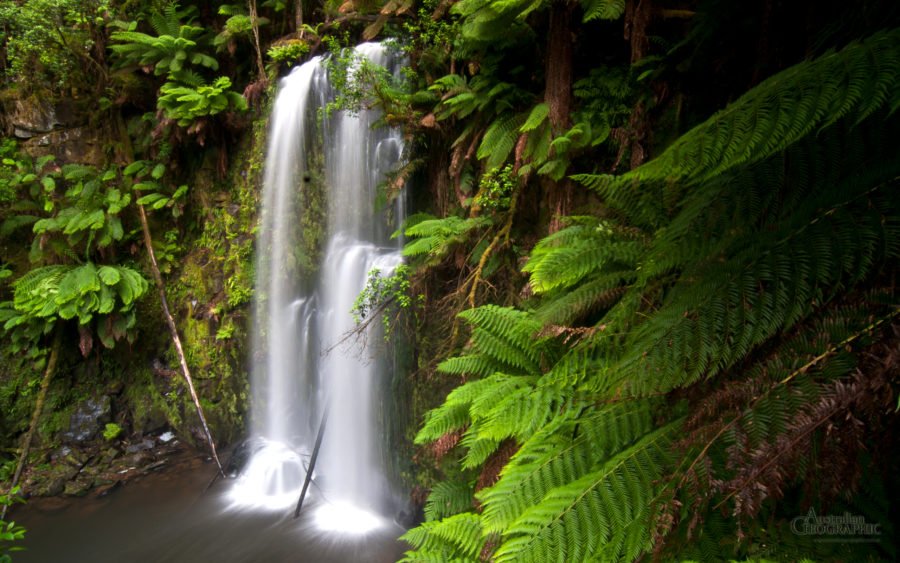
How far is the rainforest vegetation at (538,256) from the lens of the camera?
1.10 metres

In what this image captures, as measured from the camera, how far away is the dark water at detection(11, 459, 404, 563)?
4789 mm

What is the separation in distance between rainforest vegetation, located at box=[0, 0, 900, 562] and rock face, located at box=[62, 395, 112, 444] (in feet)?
0.24

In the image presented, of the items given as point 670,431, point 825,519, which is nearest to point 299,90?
point 670,431

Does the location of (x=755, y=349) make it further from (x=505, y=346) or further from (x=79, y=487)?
(x=79, y=487)

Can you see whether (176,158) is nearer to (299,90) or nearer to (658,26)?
(299,90)

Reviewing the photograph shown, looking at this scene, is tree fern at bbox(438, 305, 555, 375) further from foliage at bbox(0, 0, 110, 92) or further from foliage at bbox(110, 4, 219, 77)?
foliage at bbox(0, 0, 110, 92)

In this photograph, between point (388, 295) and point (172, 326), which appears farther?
point (172, 326)

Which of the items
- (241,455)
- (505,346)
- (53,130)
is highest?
(53,130)

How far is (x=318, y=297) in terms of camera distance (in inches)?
250

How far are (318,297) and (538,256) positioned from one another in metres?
4.44

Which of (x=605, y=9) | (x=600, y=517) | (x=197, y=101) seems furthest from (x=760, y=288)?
(x=197, y=101)

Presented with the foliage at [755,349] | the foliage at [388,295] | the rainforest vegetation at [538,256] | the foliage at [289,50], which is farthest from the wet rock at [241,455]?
the foliage at [755,349]

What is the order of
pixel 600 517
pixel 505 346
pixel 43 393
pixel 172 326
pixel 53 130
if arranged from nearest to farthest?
pixel 600 517 → pixel 505 346 → pixel 43 393 → pixel 172 326 → pixel 53 130

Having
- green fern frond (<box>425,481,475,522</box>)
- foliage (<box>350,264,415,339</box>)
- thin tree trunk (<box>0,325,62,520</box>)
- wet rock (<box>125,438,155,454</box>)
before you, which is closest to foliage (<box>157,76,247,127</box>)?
thin tree trunk (<box>0,325,62,520</box>)
